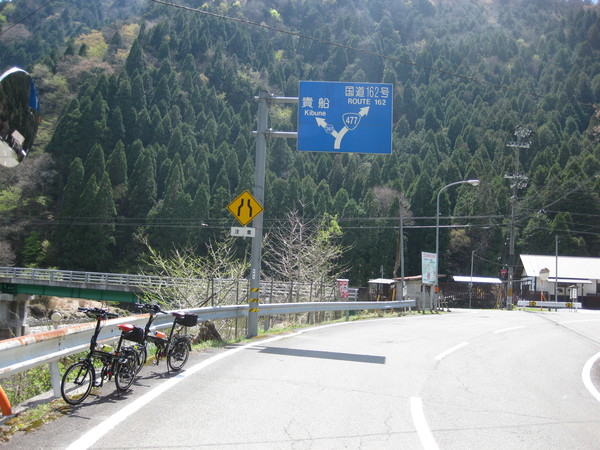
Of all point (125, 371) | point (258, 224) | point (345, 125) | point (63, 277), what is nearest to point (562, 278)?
point (63, 277)

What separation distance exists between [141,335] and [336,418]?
2.74 meters

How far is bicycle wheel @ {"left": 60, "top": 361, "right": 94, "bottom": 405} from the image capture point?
20.9 ft

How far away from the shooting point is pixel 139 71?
10069 cm

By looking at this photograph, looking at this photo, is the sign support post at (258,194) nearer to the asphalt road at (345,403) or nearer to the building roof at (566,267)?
the asphalt road at (345,403)

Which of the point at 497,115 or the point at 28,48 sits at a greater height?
the point at 28,48

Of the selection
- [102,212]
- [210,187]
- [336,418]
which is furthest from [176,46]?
[336,418]

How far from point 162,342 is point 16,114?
20.9 ft

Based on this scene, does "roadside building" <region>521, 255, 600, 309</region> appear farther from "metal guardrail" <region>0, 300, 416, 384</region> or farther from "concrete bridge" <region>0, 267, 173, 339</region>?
"metal guardrail" <region>0, 300, 416, 384</region>

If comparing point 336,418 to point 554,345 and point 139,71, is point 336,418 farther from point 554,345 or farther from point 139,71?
point 139,71

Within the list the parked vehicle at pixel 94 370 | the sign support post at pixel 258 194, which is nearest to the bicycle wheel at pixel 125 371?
the parked vehicle at pixel 94 370

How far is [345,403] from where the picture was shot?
7.26 meters

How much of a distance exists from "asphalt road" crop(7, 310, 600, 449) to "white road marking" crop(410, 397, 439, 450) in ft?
0.04

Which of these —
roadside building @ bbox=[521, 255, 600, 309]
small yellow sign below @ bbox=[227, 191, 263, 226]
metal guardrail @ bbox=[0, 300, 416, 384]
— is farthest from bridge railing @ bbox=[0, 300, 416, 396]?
roadside building @ bbox=[521, 255, 600, 309]

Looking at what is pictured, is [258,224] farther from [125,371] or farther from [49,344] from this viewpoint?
[49,344]
